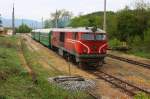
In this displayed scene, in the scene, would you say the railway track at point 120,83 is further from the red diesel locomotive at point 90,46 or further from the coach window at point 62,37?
the coach window at point 62,37

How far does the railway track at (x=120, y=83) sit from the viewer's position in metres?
17.9

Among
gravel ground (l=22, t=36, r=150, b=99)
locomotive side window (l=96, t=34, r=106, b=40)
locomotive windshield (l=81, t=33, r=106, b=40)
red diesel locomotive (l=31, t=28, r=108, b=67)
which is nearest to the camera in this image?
gravel ground (l=22, t=36, r=150, b=99)

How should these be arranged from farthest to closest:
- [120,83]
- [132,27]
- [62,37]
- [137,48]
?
[132,27] < [137,48] < [62,37] < [120,83]

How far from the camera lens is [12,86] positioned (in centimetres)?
1645

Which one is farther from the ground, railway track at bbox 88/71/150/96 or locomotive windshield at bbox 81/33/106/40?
locomotive windshield at bbox 81/33/106/40

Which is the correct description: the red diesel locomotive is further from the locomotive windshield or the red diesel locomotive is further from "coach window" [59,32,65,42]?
"coach window" [59,32,65,42]

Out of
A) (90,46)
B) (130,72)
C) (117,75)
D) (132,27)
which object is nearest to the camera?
(117,75)

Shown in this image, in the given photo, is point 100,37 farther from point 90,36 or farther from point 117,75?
point 117,75

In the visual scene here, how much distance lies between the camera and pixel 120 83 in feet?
67.8

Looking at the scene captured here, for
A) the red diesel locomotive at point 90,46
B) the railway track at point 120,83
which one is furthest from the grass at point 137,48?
the railway track at point 120,83

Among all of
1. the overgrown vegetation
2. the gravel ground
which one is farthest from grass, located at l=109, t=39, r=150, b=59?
the gravel ground

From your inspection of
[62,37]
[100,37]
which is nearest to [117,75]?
[100,37]

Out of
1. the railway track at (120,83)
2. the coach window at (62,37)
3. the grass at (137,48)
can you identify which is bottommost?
the railway track at (120,83)

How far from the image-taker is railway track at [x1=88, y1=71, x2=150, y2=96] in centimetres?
1788
